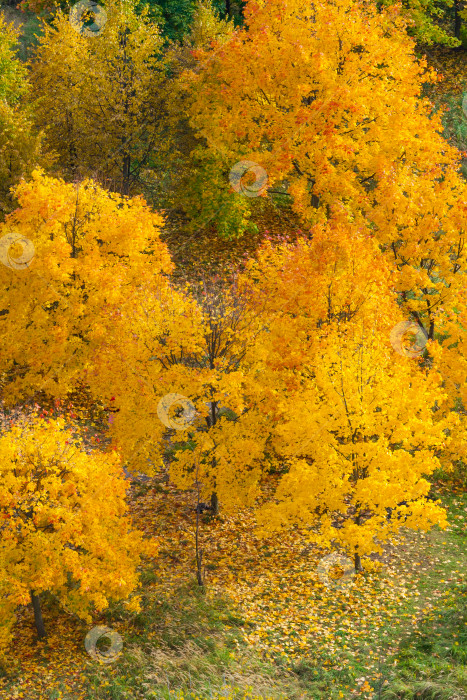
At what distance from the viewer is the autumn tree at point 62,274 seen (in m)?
23.9

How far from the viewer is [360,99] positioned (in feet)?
85.1

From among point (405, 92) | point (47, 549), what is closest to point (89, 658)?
point (47, 549)

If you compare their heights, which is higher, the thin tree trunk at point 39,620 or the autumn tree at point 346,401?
the autumn tree at point 346,401
